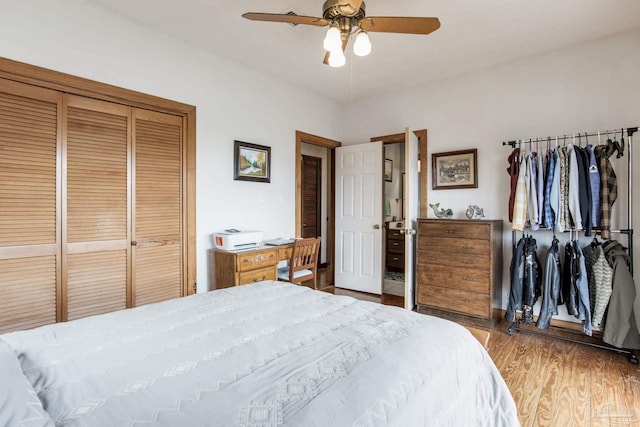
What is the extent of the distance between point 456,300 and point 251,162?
250 centimetres

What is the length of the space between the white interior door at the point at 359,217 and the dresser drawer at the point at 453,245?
0.75 meters

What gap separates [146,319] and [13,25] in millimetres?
2094

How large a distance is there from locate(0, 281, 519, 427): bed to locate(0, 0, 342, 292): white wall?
1.83m

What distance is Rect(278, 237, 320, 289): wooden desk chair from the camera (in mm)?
3191

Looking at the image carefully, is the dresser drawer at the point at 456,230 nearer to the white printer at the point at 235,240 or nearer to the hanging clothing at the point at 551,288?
the hanging clothing at the point at 551,288

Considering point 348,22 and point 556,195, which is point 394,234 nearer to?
point 556,195

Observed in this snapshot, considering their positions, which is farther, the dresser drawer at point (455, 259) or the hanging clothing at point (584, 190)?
the dresser drawer at point (455, 259)

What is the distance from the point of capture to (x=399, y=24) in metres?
1.92

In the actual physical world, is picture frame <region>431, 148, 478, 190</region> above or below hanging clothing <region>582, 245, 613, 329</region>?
above

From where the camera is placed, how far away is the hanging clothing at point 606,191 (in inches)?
100

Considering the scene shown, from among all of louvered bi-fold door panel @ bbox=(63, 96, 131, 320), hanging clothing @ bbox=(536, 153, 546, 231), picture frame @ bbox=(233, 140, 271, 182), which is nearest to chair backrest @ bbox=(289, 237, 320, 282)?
picture frame @ bbox=(233, 140, 271, 182)

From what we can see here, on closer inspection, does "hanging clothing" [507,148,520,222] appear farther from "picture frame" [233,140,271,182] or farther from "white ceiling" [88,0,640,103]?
"picture frame" [233,140,271,182]

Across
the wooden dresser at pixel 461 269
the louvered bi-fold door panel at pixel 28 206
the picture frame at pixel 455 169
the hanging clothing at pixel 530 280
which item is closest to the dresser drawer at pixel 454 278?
the wooden dresser at pixel 461 269

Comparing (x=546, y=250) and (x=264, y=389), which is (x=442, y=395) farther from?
(x=546, y=250)
